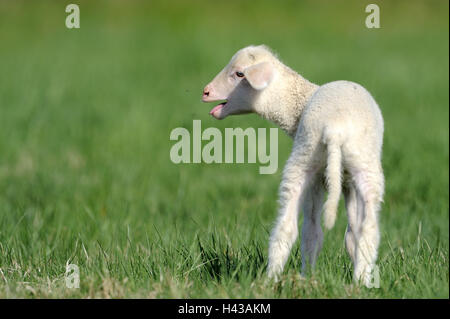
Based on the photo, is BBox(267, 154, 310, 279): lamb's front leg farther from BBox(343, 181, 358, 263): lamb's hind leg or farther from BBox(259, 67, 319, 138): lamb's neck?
BBox(259, 67, 319, 138): lamb's neck

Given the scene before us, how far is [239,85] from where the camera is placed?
504 centimetres

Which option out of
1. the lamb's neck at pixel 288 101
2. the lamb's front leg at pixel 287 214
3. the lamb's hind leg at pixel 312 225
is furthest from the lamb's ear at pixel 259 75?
the lamb's hind leg at pixel 312 225

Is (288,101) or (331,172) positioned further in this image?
(288,101)

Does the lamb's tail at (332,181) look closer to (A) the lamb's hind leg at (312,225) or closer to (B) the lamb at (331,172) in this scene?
(B) the lamb at (331,172)

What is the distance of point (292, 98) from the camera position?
4.95 m

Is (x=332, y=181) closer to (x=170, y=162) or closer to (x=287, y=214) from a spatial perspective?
(x=287, y=214)

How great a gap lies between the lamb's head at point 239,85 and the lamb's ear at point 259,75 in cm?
2

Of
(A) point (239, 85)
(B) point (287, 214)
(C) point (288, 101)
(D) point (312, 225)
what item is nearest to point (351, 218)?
(D) point (312, 225)

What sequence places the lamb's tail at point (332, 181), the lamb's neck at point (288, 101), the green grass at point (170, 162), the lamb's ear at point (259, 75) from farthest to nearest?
the lamb's neck at point (288, 101) < the lamb's ear at point (259, 75) < the green grass at point (170, 162) < the lamb's tail at point (332, 181)

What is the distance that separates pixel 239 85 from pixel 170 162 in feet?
15.3

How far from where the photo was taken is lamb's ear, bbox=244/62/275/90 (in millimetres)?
4734

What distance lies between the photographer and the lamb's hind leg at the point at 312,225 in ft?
15.6

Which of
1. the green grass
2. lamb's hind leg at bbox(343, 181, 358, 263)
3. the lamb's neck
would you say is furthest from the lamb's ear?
the green grass
